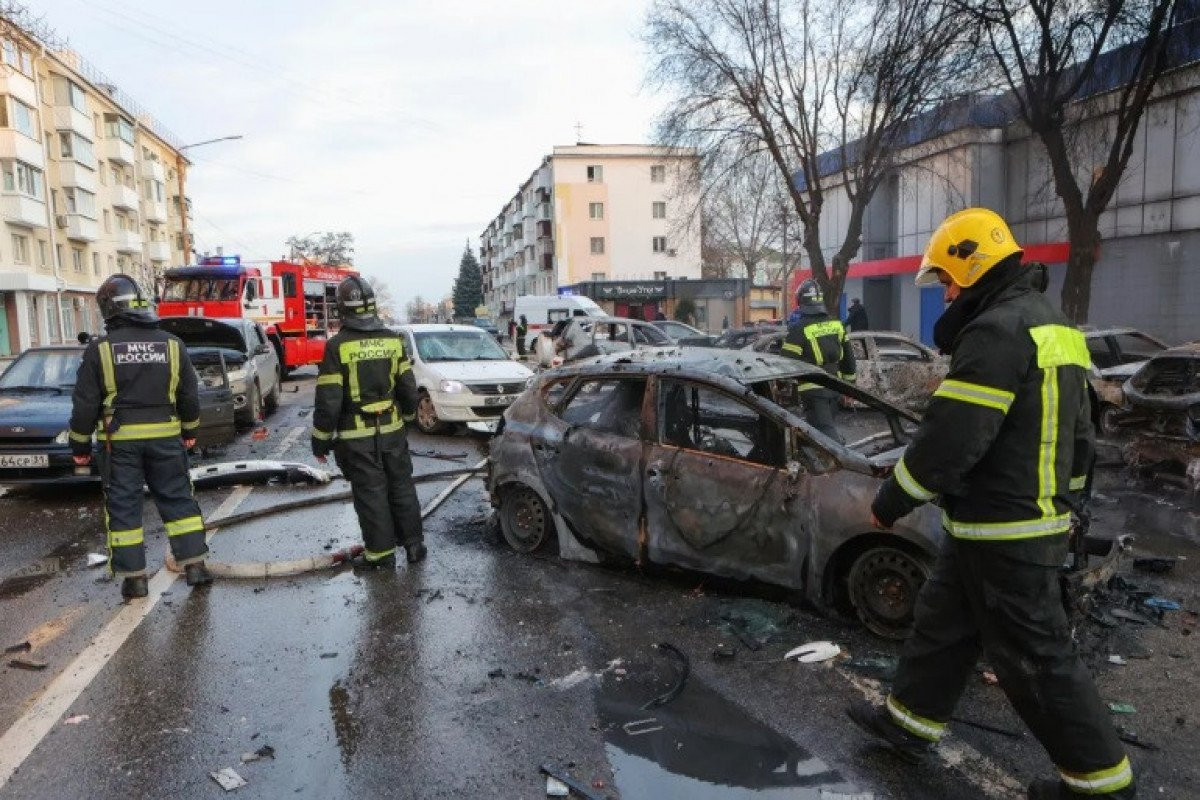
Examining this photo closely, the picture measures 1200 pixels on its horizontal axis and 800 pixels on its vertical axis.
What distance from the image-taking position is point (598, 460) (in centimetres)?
546

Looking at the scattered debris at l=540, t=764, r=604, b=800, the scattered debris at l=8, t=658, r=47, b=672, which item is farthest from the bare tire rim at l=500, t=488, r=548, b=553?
the scattered debris at l=8, t=658, r=47, b=672

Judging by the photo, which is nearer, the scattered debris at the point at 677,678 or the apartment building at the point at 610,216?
the scattered debris at the point at 677,678

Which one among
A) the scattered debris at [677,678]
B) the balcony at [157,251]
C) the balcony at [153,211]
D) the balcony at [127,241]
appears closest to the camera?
the scattered debris at [677,678]

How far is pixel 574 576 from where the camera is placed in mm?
5574

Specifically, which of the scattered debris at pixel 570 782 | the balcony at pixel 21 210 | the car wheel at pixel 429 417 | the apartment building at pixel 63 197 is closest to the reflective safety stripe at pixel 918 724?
the scattered debris at pixel 570 782

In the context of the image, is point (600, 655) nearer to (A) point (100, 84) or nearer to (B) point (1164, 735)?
(B) point (1164, 735)

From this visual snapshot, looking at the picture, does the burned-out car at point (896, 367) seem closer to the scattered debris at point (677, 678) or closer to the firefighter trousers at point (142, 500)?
the scattered debris at point (677, 678)

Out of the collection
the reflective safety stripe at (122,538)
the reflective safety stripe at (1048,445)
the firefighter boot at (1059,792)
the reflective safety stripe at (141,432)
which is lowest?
the firefighter boot at (1059,792)

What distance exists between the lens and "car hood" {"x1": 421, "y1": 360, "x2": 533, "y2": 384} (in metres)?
11.8

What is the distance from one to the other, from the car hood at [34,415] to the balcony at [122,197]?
165 feet

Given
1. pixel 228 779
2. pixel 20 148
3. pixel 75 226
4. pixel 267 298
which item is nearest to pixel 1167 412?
pixel 228 779

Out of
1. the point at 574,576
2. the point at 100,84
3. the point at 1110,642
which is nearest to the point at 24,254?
the point at 100,84

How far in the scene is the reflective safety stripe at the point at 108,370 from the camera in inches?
209

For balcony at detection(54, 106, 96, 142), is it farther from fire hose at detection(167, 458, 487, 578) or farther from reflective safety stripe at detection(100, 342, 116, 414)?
reflective safety stripe at detection(100, 342, 116, 414)
